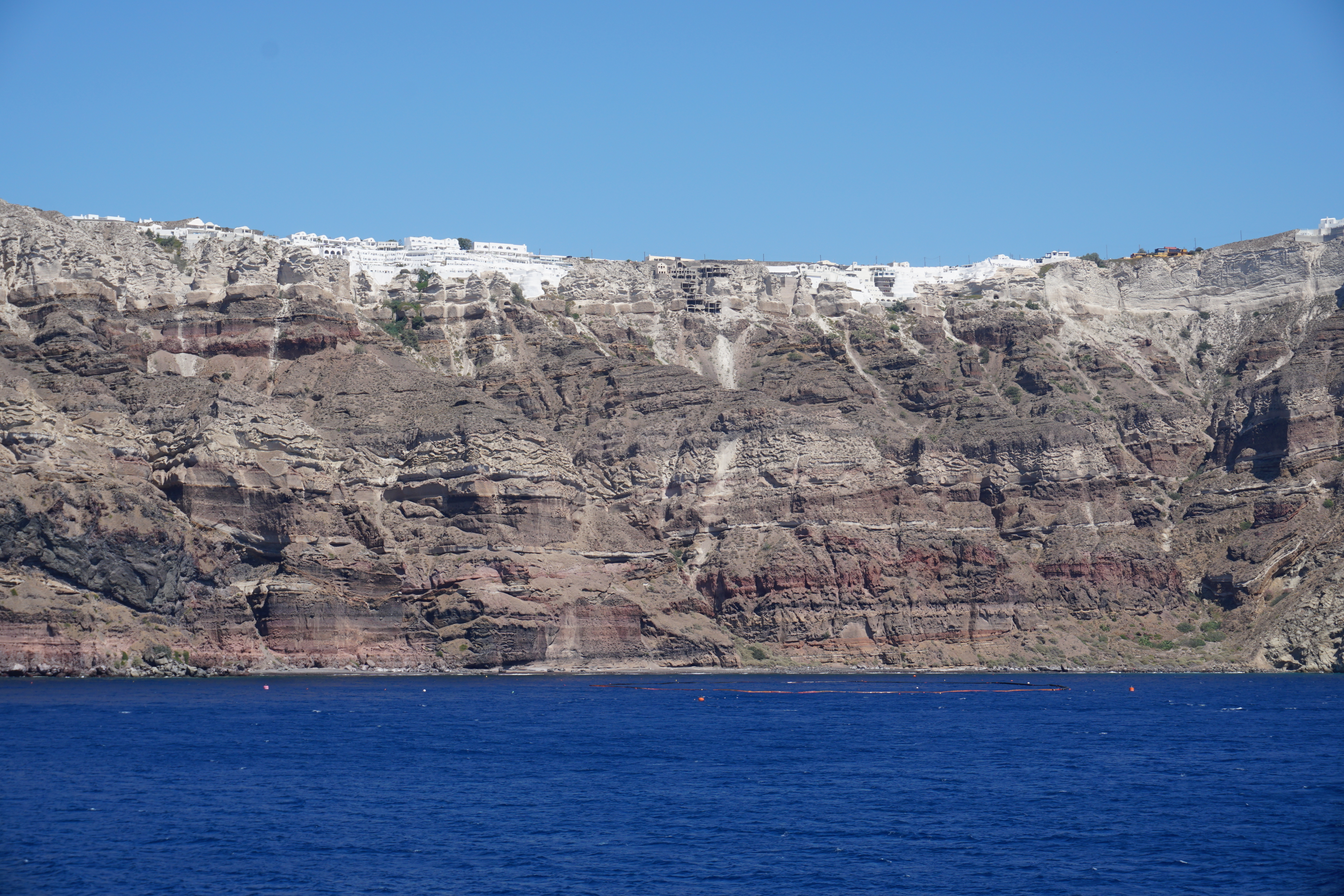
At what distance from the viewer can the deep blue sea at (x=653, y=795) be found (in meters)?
52.6

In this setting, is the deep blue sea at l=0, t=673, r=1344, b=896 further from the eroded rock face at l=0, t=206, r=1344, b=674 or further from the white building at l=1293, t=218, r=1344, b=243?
the white building at l=1293, t=218, r=1344, b=243

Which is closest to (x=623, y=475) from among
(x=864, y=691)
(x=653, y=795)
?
(x=864, y=691)

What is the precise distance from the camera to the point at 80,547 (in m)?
120

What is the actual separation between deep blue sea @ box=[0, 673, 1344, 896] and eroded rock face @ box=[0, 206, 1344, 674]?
12860 mm

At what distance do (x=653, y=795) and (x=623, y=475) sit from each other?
86.1m

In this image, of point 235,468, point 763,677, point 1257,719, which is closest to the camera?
point 1257,719

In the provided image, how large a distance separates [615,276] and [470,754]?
11580cm

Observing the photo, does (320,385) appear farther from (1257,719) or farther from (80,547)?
(1257,719)

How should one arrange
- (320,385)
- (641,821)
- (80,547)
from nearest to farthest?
(641,821) → (80,547) → (320,385)

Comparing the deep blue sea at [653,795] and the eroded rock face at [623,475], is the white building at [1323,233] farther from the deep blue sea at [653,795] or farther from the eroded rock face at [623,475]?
the deep blue sea at [653,795]

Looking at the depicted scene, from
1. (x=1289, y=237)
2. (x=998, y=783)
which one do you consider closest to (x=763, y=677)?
(x=998, y=783)

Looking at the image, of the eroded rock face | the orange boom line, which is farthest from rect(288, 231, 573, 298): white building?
the orange boom line

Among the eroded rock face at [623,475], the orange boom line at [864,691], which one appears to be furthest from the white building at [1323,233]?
the orange boom line at [864,691]

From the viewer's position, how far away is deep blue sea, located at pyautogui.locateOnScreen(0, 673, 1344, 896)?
5259 centimetres
